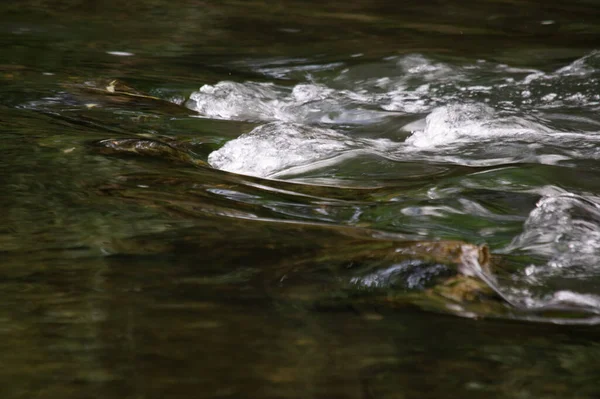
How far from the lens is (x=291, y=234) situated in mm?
2029

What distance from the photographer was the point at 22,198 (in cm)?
227

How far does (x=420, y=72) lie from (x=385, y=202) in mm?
2876

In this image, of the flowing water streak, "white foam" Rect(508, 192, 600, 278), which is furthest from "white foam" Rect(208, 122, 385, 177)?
"white foam" Rect(508, 192, 600, 278)

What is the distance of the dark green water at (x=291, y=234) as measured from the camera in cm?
140

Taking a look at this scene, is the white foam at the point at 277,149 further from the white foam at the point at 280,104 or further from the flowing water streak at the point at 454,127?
the white foam at the point at 280,104

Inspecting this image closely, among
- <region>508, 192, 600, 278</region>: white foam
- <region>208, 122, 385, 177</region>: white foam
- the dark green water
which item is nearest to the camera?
the dark green water

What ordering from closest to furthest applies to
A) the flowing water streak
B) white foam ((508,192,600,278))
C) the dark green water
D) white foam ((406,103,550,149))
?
the dark green water → white foam ((508,192,600,278)) → the flowing water streak → white foam ((406,103,550,149))

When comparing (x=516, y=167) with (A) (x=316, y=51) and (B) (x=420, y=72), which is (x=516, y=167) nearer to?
(B) (x=420, y=72)

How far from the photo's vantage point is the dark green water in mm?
1402

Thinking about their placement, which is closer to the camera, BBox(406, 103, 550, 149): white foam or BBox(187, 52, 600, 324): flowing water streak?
BBox(187, 52, 600, 324): flowing water streak

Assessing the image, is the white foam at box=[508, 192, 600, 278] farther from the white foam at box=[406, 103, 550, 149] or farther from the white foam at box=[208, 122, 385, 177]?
the white foam at box=[406, 103, 550, 149]

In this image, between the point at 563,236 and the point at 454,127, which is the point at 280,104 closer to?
the point at 454,127

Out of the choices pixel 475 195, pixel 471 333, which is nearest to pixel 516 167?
pixel 475 195

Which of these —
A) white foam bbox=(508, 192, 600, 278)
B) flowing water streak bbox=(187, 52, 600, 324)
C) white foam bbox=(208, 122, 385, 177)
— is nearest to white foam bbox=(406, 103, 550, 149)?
flowing water streak bbox=(187, 52, 600, 324)
